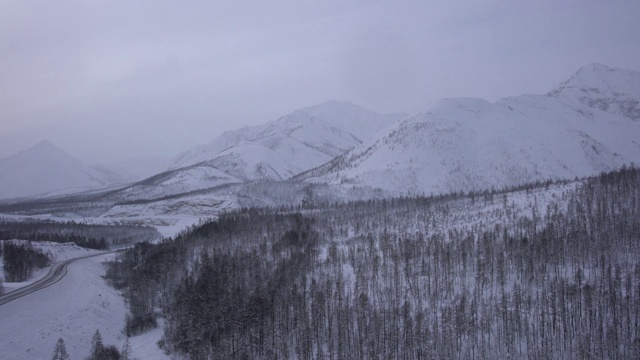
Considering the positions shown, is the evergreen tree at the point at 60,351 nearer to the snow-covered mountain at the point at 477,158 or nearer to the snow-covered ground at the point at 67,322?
the snow-covered ground at the point at 67,322

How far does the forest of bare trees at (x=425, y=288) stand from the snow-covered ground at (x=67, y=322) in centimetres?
279

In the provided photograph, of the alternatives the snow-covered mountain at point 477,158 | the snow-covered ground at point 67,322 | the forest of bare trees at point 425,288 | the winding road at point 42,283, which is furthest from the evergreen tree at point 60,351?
the snow-covered mountain at point 477,158

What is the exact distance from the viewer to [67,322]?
56.5m

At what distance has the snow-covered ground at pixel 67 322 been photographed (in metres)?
48.3

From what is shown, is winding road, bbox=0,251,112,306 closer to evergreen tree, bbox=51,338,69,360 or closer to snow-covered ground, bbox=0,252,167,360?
snow-covered ground, bbox=0,252,167,360

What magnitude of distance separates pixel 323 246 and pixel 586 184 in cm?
5326

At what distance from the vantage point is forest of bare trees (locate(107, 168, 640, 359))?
5431 cm

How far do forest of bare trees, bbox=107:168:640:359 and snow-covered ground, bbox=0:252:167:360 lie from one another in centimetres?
279

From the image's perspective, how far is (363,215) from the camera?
111812mm

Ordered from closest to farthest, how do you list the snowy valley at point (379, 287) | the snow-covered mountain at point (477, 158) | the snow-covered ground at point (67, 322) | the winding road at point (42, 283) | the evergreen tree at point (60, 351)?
1. the evergreen tree at point (60, 351)
2. the snow-covered ground at point (67, 322)
3. the snowy valley at point (379, 287)
4. the winding road at point (42, 283)
5. the snow-covered mountain at point (477, 158)

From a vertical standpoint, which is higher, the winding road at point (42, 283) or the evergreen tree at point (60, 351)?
the winding road at point (42, 283)

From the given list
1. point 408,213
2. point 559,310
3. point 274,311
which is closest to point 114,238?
point 408,213

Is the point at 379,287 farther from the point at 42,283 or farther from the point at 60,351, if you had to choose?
the point at 42,283

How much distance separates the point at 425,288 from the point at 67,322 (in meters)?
45.4
